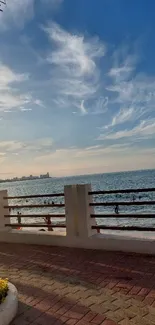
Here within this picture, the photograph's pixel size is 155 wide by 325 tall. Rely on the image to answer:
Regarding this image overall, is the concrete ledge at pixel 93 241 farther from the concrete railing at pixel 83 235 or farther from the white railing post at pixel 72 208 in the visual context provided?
the white railing post at pixel 72 208

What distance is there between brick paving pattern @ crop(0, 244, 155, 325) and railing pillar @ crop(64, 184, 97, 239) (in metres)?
0.39

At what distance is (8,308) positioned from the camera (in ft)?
10.7

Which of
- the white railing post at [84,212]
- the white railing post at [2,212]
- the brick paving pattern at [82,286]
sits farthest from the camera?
the white railing post at [2,212]

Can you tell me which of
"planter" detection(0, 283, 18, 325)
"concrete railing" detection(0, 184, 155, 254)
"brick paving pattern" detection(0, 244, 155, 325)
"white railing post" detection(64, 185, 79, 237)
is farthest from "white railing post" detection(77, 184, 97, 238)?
"planter" detection(0, 283, 18, 325)

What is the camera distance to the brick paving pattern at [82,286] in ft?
10.8

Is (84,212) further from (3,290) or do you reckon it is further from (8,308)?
(8,308)

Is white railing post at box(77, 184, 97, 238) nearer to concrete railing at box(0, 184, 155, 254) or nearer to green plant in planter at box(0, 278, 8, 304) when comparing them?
concrete railing at box(0, 184, 155, 254)

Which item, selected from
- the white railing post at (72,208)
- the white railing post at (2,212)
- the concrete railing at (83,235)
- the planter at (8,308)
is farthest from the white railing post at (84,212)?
the planter at (8,308)

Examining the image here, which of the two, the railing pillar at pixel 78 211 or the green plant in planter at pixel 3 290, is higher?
the railing pillar at pixel 78 211

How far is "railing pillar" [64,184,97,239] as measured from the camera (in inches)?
237

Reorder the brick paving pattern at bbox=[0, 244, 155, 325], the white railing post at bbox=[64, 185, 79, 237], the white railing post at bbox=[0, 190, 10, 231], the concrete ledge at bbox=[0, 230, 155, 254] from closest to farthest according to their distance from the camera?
the brick paving pattern at bbox=[0, 244, 155, 325] → the concrete ledge at bbox=[0, 230, 155, 254] → the white railing post at bbox=[64, 185, 79, 237] → the white railing post at bbox=[0, 190, 10, 231]

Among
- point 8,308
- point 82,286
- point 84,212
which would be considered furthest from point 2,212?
point 8,308

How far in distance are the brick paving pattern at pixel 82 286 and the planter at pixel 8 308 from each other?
9 centimetres

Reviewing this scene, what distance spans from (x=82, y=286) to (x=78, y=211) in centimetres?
209
